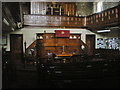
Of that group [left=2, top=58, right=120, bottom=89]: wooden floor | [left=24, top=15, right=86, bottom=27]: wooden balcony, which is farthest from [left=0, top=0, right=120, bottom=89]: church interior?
[left=2, top=58, right=120, bottom=89]: wooden floor

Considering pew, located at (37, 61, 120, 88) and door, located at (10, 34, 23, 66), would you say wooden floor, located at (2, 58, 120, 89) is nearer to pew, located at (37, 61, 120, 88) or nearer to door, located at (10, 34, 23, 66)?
pew, located at (37, 61, 120, 88)

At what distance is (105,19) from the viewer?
8.84 m

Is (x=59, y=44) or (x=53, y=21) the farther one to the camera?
(x=53, y=21)

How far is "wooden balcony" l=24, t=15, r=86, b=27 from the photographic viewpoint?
1022 cm

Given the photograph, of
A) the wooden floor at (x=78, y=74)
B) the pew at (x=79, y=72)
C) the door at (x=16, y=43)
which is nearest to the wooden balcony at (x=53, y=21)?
the door at (x=16, y=43)

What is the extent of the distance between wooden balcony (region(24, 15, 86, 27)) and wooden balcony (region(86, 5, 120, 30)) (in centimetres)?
89

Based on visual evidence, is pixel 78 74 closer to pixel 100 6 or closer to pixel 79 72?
pixel 79 72

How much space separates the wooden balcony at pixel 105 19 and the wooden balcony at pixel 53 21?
89 centimetres

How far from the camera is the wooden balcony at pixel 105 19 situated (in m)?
7.81

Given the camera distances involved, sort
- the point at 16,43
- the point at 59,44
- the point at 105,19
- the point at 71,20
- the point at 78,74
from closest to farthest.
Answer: the point at 78,74 < the point at 105,19 < the point at 59,44 < the point at 16,43 < the point at 71,20

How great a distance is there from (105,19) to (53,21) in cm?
419

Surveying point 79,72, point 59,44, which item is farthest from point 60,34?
point 79,72

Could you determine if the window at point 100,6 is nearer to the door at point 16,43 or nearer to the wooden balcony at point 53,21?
the wooden balcony at point 53,21

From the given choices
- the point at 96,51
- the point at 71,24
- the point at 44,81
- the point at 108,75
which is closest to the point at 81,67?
the point at 108,75
